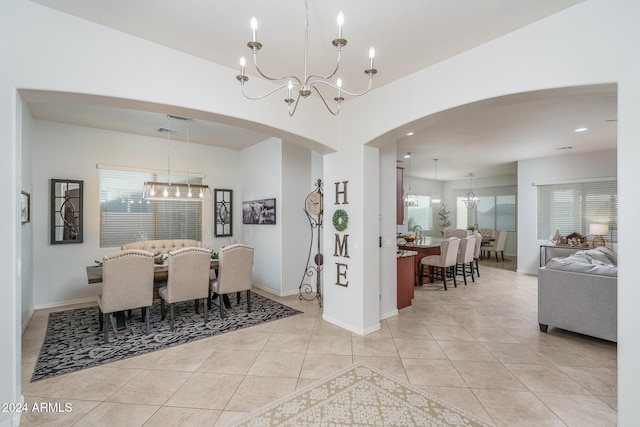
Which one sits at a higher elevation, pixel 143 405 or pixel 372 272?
pixel 372 272

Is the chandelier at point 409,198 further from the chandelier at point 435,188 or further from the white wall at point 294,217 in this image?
the white wall at point 294,217

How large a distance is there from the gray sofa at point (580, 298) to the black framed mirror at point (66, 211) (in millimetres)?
7053

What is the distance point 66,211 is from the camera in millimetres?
5039

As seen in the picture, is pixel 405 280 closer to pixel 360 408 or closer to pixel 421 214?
pixel 360 408

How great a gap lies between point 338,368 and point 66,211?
5.08 meters

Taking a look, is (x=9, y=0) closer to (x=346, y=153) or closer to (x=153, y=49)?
(x=153, y=49)

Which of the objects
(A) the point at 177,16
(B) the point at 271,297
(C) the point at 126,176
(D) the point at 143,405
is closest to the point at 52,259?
(C) the point at 126,176

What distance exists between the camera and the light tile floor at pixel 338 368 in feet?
7.44

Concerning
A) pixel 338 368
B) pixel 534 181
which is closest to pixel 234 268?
pixel 338 368

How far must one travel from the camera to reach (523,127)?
4.95 metres

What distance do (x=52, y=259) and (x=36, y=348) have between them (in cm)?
214

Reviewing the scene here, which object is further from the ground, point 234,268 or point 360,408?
point 234,268

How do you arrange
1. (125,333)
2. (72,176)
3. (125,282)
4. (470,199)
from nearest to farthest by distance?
(125,282) → (125,333) → (72,176) → (470,199)

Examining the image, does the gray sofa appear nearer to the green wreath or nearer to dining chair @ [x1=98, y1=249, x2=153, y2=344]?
the green wreath
